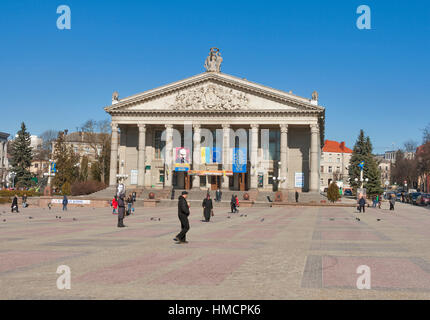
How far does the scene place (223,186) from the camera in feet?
222

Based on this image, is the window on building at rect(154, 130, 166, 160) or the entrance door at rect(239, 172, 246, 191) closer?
the entrance door at rect(239, 172, 246, 191)

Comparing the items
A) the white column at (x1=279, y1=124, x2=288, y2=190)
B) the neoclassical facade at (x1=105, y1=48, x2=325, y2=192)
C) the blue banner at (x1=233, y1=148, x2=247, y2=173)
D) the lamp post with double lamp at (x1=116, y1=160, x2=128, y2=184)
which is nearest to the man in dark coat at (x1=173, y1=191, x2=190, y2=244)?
the lamp post with double lamp at (x1=116, y1=160, x2=128, y2=184)

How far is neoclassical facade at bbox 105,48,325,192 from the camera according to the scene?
2616 inches

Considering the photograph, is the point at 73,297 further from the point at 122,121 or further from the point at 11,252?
the point at 122,121

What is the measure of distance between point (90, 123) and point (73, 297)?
283 feet

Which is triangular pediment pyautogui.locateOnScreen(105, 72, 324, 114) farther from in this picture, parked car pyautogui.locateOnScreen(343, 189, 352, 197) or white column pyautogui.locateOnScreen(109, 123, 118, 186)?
parked car pyautogui.locateOnScreen(343, 189, 352, 197)

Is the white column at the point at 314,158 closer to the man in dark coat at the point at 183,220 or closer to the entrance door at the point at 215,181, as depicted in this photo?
the entrance door at the point at 215,181

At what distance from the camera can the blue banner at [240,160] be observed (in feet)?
221

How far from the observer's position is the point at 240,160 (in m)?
67.8

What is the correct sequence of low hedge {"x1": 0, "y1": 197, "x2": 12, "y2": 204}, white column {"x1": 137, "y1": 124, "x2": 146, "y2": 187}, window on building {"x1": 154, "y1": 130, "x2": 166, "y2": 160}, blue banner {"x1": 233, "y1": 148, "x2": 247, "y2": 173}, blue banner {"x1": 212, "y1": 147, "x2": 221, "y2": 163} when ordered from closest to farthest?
low hedge {"x1": 0, "y1": 197, "x2": 12, "y2": 204} < blue banner {"x1": 233, "y1": 148, "x2": 247, "y2": 173} < blue banner {"x1": 212, "y1": 147, "x2": 221, "y2": 163} < white column {"x1": 137, "y1": 124, "x2": 146, "y2": 187} < window on building {"x1": 154, "y1": 130, "x2": 166, "y2": 160}

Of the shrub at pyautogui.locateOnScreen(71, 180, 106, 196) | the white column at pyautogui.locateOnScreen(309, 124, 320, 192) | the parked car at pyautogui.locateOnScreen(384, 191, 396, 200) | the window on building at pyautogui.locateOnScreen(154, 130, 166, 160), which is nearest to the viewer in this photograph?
the parked car at pyautogui.locateOnScreen(384, 191, 396, 200)

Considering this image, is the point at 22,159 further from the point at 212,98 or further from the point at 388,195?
the point at 388,195

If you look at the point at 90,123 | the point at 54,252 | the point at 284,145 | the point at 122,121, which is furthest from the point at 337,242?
the point at 90,123

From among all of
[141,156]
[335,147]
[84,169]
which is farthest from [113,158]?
[335,147]
